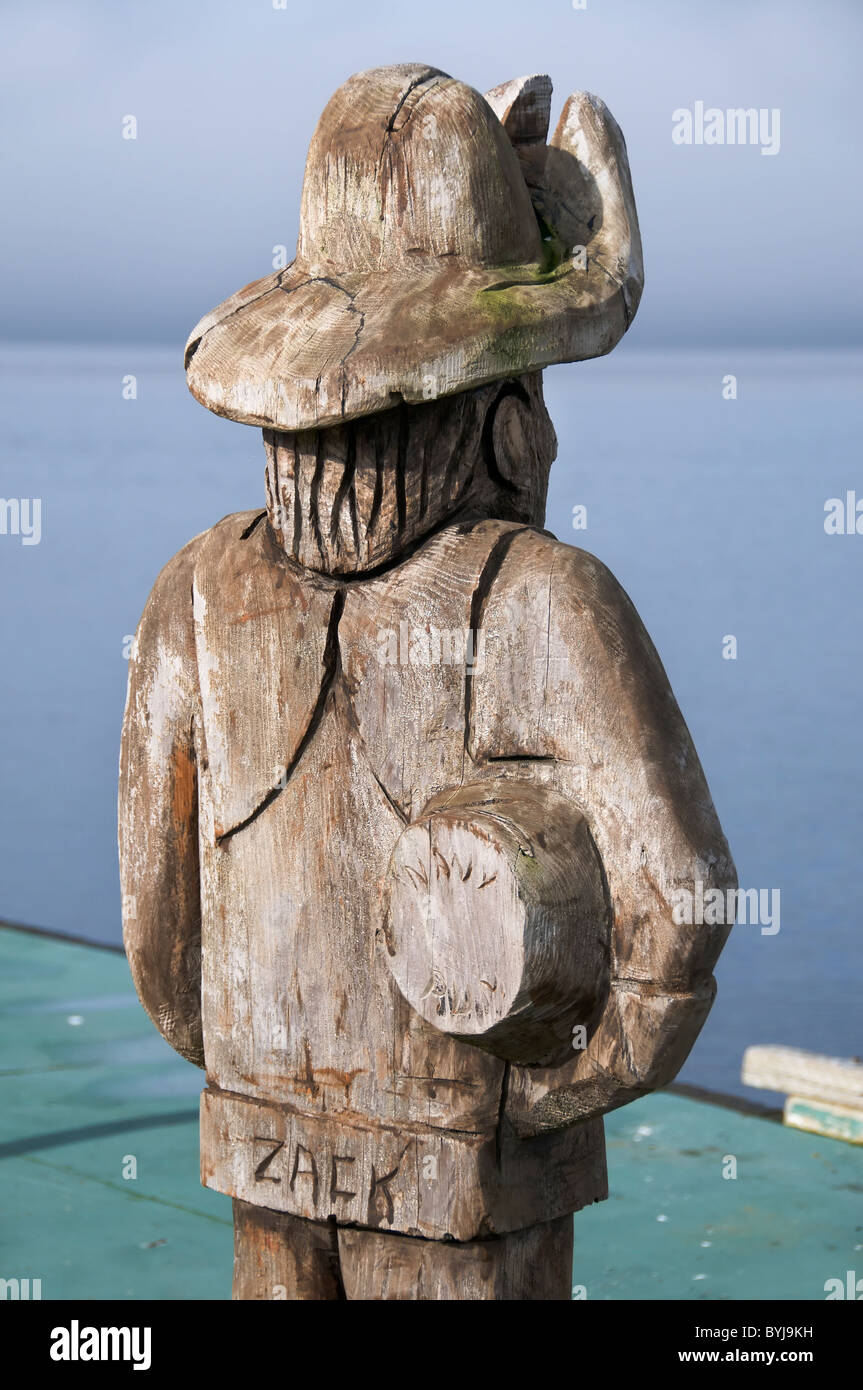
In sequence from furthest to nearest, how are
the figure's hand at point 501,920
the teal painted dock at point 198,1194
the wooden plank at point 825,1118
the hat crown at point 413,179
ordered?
the wooden plank at point 825,1118 → the teal painted dock at point 198,1194 → the hat crown at point 413,179 → the figure's hand at point 501,920

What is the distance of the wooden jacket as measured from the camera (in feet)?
6.73

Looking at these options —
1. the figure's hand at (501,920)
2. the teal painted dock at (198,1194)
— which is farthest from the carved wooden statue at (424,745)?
the teal painted dock at (198,1194)

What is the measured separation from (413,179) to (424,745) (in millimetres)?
660

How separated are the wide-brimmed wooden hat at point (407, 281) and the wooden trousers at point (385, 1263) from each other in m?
0.98

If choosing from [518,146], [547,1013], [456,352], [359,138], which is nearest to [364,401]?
[456,352]

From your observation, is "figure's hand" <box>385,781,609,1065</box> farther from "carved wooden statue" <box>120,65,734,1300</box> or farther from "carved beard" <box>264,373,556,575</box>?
"carved beard" <box>264,373,556,575</box>

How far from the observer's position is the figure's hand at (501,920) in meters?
1.97

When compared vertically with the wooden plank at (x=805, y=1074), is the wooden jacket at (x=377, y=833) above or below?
above

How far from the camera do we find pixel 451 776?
84.0 inches

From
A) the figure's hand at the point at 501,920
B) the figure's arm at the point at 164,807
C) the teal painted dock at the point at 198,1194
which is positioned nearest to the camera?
the figure's hand at the point at 501,920

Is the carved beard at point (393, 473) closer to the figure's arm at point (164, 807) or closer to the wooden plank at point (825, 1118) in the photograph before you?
the figure's arm at point (164, 807)

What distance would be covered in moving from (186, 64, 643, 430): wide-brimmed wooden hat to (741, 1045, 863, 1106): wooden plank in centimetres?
289

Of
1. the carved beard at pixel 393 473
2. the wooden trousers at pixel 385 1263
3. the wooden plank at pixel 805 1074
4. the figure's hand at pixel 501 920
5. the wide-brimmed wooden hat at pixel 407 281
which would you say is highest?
the wide-brimmed wooden hat at pixel 407 281
